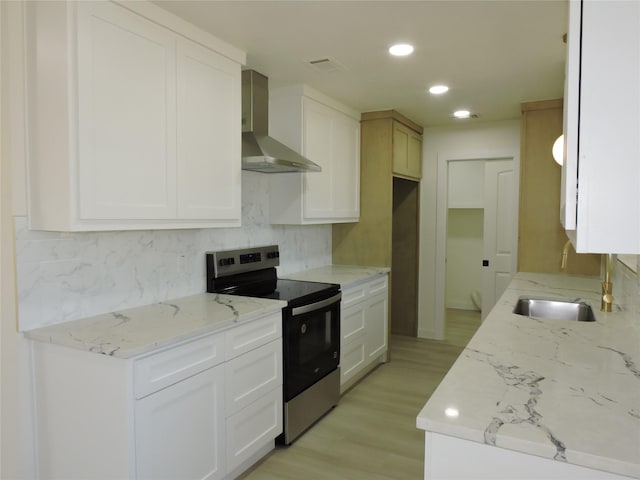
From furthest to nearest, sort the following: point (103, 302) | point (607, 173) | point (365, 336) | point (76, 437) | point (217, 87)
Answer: point (365, 336), point (217, 87), point (103, 302), point (76, 437), point (607, 173)

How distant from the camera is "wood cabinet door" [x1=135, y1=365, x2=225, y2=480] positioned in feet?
5.98

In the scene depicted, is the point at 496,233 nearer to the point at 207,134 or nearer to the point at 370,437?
the point at 370,437

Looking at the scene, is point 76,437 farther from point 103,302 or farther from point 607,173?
point 607,173

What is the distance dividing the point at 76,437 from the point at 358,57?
98.1 inches

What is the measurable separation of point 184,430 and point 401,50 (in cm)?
233

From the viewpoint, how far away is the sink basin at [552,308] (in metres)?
2.68

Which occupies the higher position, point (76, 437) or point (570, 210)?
point (570, 210)

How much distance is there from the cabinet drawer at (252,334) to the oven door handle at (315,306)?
151 mm

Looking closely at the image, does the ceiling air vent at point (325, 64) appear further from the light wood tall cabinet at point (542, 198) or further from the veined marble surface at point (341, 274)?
the light wood tall cabinet at point (542, 198)

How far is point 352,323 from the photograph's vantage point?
366cm

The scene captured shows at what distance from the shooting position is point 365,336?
3.91 meters

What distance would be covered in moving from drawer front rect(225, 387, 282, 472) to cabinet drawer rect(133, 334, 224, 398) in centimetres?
39

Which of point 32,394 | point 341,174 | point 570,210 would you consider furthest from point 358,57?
point 32,394

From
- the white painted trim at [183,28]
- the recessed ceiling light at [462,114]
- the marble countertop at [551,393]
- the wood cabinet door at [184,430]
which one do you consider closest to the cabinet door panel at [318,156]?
the white painted trim at [183,28]
